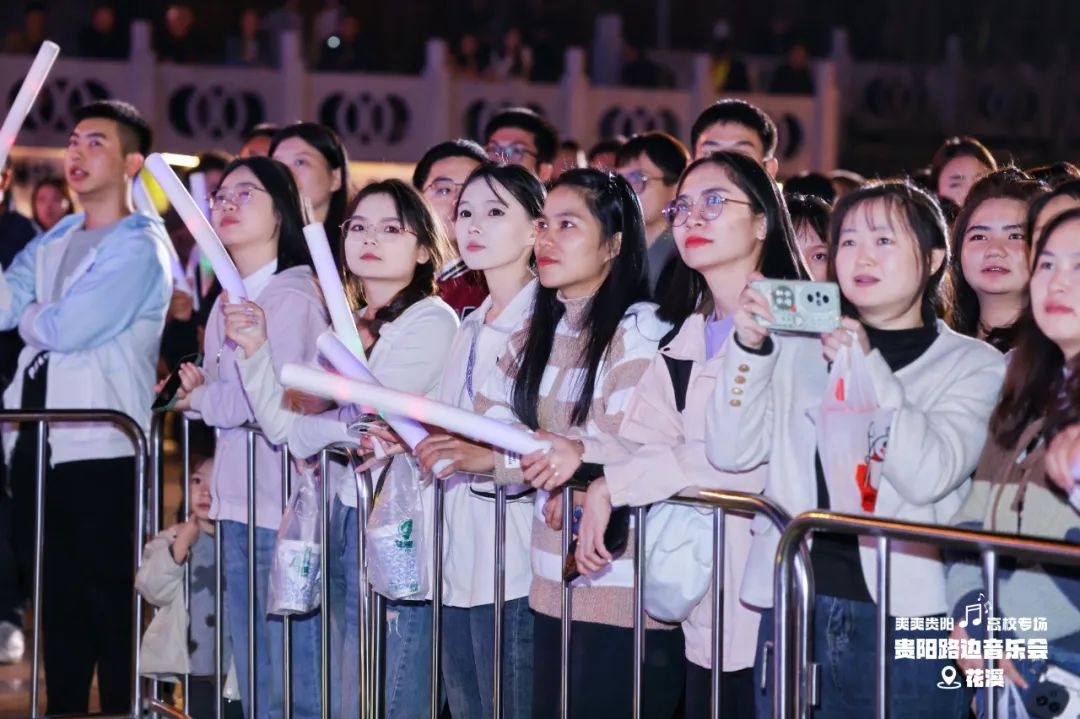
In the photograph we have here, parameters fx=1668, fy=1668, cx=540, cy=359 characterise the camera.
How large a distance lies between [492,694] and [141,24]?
905 cm

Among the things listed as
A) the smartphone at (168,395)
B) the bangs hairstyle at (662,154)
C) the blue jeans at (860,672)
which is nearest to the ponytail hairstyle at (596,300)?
the blue jeans at (860,672)

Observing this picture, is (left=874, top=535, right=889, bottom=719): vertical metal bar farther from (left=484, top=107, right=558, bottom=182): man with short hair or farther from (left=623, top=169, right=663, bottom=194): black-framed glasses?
(left=484, top=107, right=558, bottom=182): man with short hair

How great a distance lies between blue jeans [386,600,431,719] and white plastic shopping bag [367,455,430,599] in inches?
8.8

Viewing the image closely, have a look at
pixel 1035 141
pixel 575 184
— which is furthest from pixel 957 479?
pixel 1035 141

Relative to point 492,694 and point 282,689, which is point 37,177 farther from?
point 492,694

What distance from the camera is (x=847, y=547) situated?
283 centimetres

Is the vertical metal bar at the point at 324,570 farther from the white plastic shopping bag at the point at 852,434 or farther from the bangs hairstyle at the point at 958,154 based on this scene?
the bangs hairstyle at the point at 958,154

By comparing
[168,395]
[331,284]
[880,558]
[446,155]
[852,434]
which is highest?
[446,155]

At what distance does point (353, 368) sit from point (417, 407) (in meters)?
0.35

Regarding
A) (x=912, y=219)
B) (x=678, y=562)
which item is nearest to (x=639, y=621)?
(x=678, y=562)

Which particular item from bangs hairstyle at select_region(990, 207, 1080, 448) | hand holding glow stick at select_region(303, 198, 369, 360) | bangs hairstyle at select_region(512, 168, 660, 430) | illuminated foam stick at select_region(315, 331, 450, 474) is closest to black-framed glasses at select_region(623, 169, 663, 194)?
bangs hairstyle at select_region(512, 168, 660, 430)

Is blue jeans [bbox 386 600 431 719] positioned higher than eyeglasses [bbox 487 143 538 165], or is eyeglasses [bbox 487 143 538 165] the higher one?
eyeglasses [bbox 487 143 538 165]

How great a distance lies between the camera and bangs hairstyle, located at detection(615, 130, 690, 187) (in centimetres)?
492

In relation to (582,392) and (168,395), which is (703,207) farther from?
(168,395)
